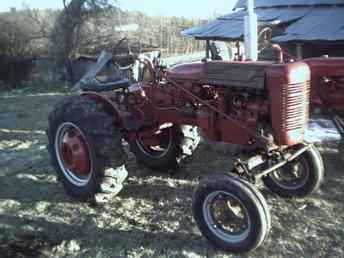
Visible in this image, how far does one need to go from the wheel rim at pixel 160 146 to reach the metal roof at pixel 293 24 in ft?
18.4

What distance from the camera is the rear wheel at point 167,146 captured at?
507 centimetres

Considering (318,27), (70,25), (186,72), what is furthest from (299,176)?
(70,25)

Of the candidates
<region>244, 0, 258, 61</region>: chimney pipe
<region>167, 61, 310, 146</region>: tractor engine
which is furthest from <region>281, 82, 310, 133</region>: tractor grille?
<region>244, 0, 258, 61</region>: chimney pipe

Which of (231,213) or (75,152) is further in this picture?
(75,152)

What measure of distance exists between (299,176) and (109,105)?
1.88m

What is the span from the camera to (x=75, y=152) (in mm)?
4477

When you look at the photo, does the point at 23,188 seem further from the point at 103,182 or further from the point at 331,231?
the point at 331,231

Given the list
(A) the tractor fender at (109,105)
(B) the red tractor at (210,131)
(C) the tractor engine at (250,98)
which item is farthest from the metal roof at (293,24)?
(A) the tractor fender at (109,105)

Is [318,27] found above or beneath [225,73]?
above

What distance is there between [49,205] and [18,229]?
0.52 meters

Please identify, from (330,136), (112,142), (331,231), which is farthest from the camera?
(330,136)

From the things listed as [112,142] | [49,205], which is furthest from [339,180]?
[49,205]

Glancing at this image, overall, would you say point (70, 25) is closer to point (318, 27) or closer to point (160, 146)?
point (318, 27)

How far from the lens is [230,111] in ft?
13.1
